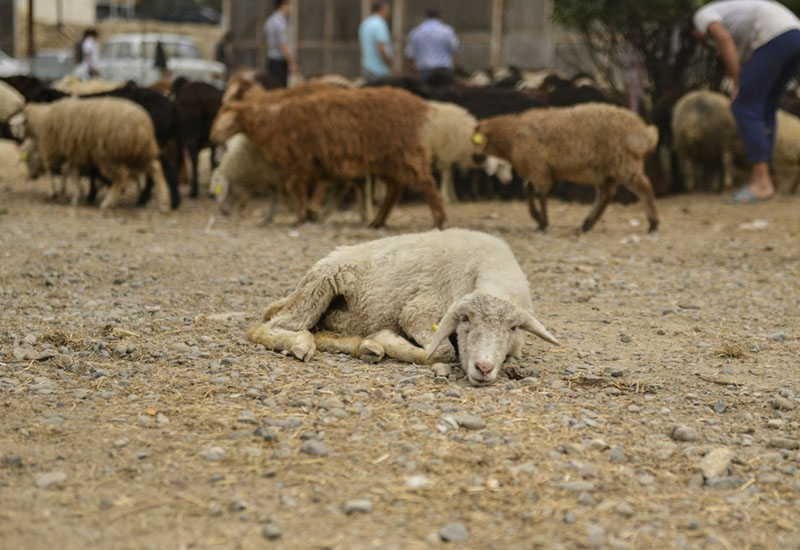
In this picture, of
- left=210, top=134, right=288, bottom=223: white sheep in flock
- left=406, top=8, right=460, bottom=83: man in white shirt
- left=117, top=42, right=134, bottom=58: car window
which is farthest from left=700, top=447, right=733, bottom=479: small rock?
left=117, top=42, right=134, bottom=58: car window

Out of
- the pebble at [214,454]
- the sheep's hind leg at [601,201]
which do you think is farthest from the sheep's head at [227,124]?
the pebble at [214,454]

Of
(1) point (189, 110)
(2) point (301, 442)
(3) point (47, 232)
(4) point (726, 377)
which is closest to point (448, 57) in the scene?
(1) point (189, 110)

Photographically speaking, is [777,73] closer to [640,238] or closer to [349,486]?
[640,238]

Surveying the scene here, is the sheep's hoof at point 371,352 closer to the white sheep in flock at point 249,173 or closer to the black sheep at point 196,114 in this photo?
the white sheep in flock at point 249,173

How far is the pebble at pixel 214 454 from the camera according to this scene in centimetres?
371

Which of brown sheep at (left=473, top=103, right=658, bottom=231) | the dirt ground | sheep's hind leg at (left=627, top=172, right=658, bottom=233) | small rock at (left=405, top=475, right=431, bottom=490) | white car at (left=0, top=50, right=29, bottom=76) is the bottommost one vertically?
the dirt ground

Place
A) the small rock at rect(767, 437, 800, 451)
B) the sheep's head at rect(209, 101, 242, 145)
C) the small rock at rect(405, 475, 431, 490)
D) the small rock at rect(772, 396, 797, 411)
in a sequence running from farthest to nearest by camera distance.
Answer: the sheep's head at rect(209, 101, 242, 145), the small rock at rect(772, 396, 797, 411), the small rock at rect(767, 437, 800, 451), the small rock at rect(405, 475, 431, 490)

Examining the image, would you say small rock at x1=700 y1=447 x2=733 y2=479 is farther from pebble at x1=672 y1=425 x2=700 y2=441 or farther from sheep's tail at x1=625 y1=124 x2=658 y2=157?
sheep's tail at x1=625 y1=124 x2=658 y2=157

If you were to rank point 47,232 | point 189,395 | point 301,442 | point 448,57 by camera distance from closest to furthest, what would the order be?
1. point 301,442
2. point 189,395
3. point 47,232
4. point 448,57

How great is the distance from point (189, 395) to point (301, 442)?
2.71 feet

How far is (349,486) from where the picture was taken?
11.5 feet

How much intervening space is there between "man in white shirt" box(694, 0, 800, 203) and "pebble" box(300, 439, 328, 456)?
8.32 m

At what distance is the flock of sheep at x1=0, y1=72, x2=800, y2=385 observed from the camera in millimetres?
5316

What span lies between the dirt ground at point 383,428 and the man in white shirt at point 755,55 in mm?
3742
